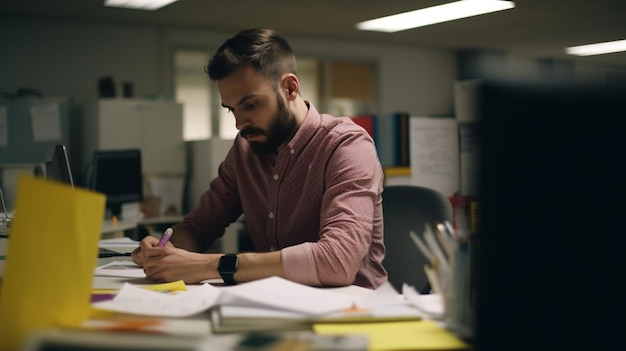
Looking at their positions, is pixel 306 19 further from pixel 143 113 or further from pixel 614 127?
pixel 614 127

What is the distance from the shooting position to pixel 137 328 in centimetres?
93

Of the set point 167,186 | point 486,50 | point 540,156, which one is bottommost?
point 167,186

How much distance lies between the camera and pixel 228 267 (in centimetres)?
133

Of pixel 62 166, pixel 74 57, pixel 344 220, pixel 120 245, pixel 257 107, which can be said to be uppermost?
pixel 74 57

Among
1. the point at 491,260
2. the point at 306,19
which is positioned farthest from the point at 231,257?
the point at 306,19

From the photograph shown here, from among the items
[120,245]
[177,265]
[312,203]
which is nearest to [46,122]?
[120,245]

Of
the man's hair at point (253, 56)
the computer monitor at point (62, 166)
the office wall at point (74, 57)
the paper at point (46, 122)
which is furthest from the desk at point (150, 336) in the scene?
the office wall at point (74, 57)

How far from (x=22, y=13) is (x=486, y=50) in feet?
19.0

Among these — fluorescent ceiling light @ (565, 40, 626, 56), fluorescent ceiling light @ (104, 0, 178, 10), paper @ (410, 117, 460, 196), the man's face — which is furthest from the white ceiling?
the man's face

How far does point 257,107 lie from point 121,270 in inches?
20.1

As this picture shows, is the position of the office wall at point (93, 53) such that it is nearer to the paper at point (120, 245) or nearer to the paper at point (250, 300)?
the paper at point (120, 245)

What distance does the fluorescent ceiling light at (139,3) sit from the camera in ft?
19.4

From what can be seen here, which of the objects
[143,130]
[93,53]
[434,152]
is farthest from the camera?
[93,53]

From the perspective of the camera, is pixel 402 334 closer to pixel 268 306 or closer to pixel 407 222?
pixel 268 306
